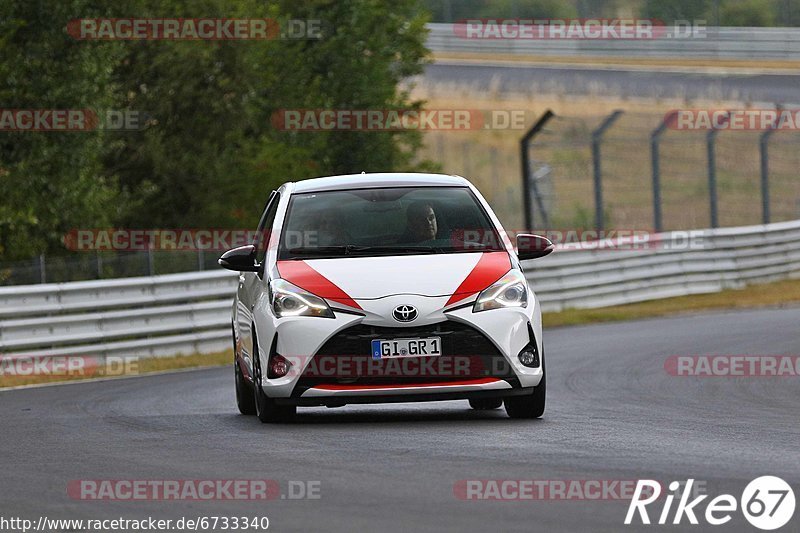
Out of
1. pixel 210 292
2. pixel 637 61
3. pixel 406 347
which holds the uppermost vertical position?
pixel 637 61

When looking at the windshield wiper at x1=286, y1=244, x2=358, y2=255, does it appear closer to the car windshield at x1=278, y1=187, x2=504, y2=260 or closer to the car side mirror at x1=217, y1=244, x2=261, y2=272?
the car windshield at x1=278, y1=187, x2=504, y2=260

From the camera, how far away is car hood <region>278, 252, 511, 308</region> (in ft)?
32.5

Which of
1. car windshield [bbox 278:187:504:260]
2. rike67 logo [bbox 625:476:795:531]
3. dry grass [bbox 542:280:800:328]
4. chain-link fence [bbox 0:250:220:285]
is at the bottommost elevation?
dry grass [bbox 542:280:800:328]

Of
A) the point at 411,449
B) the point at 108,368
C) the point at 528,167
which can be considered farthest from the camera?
the point at 528,167

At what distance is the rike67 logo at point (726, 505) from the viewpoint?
6.25 m

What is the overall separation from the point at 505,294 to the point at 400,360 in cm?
78

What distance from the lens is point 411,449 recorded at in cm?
858

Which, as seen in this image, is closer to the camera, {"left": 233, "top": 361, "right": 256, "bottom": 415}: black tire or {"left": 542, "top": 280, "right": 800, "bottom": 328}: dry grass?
{"left": 233, "top": 361, "right": 256, "bottom": 415}: black tire

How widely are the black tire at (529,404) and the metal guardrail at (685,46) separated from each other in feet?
136

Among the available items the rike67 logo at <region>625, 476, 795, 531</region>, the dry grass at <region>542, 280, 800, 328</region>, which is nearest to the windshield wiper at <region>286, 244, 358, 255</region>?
the rike67 logo at <region>625, 476, 795, 531</region>

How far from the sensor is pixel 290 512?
6.64 metres

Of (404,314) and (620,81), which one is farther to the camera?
(620,81)

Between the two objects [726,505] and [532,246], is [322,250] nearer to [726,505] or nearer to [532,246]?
[532,246]

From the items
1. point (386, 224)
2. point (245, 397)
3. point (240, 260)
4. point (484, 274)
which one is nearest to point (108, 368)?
point (245, 397)
